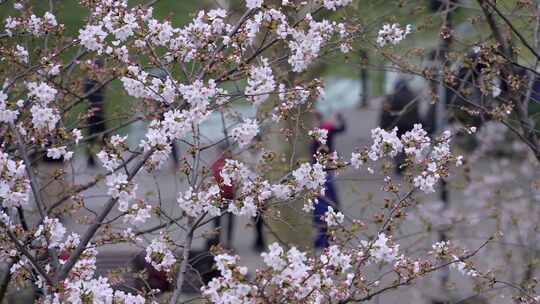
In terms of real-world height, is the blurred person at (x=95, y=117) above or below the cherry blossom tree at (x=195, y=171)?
above

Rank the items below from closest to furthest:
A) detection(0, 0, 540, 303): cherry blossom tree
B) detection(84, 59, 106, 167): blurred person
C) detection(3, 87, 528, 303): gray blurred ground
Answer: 1. detection(0, 0, 540, 303): cherry blossom tree
2. detection(3, 87, 528, 303): gray blurred ground
3. detection(84, 59, 106, 167): blurred person

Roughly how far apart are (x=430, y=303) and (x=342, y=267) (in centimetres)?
487

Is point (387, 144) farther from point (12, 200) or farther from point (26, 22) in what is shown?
Answer: point (26, 22)

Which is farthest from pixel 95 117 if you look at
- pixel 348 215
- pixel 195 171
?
pixel 195 171

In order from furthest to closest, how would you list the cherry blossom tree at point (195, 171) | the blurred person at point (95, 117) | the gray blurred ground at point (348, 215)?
the blurred person at point (95, 117), the gray blurred ground at point (348, 215), the cherry blossom tree at point (195, 171)

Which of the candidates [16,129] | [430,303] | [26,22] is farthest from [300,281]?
[430,303]

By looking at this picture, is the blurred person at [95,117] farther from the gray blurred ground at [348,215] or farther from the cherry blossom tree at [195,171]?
the cherry blossom tree at [195,171]

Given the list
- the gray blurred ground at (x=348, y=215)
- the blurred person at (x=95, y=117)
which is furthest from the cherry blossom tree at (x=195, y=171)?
the blurred person at (x=95, y=117)

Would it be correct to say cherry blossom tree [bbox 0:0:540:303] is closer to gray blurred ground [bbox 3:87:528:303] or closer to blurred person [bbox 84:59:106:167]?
gray blurred ground [bbox 3:87:528:303]

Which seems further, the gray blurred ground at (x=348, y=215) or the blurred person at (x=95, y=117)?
the blurred person at (x=95, y=117)

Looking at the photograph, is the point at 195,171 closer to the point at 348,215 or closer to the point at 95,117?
the point at 348,215

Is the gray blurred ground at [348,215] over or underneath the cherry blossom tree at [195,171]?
over

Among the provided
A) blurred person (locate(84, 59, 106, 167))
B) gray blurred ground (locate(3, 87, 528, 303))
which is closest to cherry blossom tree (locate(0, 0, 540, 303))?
gray blurred ground (locate(3, 87, 528, 303))

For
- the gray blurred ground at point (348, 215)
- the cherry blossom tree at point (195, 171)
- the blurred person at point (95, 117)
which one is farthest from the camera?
the blurred person at point (95, 117)
